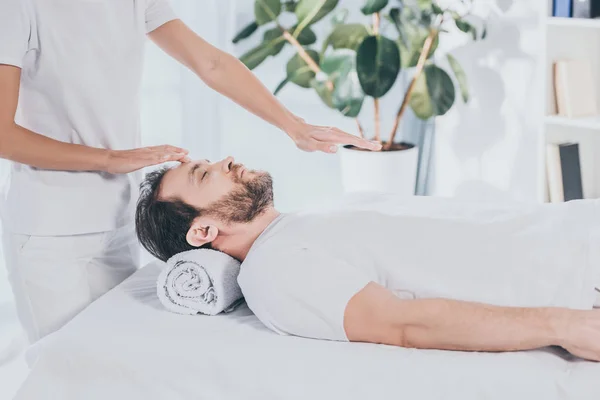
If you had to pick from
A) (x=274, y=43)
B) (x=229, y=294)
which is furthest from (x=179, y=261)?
(x=274, y=43)

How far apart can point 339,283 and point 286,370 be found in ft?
0.61

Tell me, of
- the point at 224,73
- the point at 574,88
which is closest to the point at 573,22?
the point at 574,88

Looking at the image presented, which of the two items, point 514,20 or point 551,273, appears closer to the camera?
point 551,273

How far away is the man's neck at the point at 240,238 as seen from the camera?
192cm

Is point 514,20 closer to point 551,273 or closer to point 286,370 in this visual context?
point 551,273

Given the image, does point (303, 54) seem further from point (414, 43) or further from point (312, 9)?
point (414, 43)

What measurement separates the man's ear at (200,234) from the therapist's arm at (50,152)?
15cm

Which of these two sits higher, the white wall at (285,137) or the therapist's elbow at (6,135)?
the therapist's elbow at (6,135)

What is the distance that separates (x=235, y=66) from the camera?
2.19 metres

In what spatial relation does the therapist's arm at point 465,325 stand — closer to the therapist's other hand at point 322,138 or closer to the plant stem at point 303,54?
the therapist's other hand at point 322,138

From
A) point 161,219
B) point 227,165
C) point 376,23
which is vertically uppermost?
point 376,23

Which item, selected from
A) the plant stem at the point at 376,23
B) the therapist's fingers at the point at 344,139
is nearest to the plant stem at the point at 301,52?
the plant stem at the point at 376,23

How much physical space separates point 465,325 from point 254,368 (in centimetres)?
39

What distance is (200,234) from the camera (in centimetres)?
189
